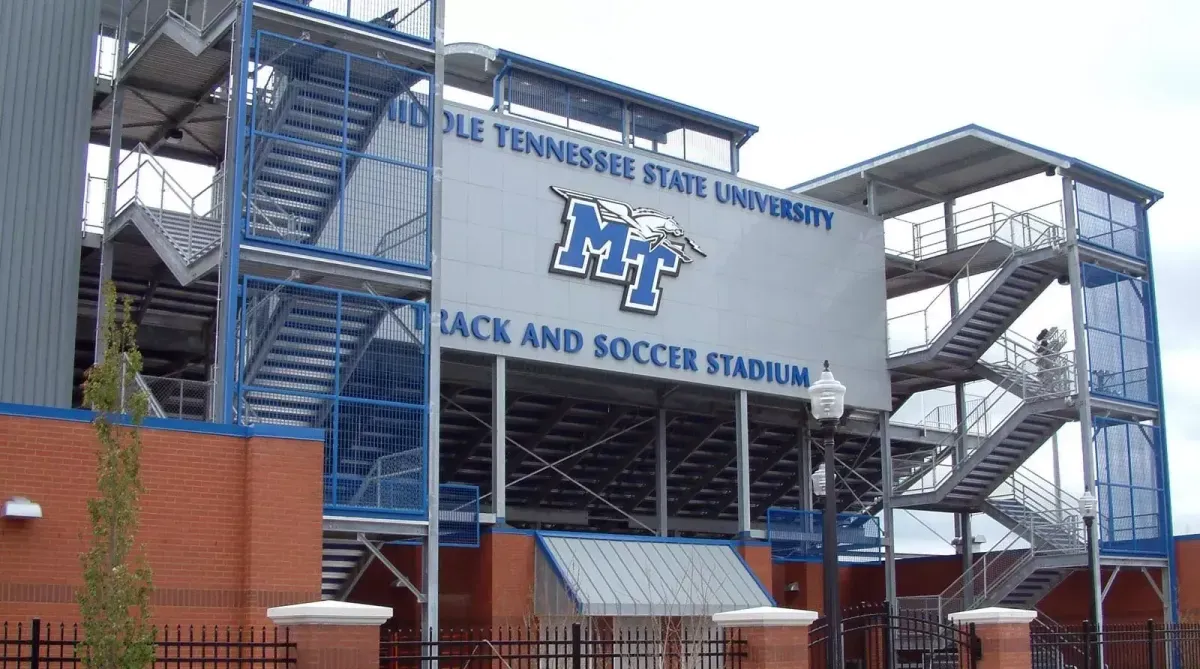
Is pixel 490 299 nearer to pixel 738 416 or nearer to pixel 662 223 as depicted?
pixel 662 223

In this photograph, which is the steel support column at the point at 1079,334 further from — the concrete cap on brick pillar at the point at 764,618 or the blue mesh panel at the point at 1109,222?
the concrete cap on brick pillar at the point at 764,618

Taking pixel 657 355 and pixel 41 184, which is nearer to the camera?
pixel 41 184

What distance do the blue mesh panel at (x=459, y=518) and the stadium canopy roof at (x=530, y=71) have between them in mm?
10434

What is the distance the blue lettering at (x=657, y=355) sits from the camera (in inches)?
1382

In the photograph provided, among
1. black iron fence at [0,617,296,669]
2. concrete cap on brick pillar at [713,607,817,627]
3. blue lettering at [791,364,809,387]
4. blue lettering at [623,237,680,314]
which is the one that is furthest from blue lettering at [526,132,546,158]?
concrete cap on brick pillar at [713,607,817,627]

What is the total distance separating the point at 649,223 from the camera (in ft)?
117

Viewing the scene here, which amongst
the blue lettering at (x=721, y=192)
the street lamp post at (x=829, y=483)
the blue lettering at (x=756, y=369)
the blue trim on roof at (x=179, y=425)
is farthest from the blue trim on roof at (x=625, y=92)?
the street lamp post at (x=829, y=483)

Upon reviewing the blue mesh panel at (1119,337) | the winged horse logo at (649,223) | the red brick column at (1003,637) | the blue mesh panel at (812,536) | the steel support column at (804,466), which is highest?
the winged horse logo at (649,223)

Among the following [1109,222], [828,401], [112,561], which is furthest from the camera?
[1109,222]

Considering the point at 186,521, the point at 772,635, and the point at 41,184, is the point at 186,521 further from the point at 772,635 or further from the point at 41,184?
the point at 41,184

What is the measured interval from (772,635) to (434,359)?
363 inches

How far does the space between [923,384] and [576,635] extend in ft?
93.8

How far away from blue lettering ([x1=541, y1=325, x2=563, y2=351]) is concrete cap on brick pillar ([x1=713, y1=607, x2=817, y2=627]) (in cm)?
1342

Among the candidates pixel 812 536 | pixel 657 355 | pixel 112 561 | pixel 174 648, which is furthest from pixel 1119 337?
pixel 112 561
